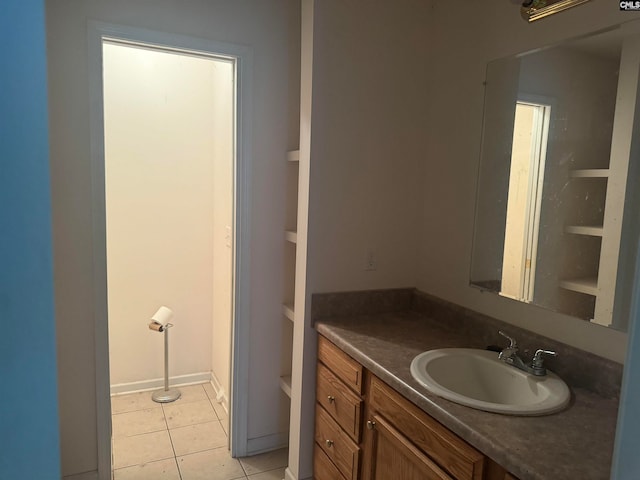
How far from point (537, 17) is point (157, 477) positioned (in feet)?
8.72

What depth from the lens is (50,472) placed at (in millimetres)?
505

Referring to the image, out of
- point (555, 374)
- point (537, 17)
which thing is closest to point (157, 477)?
point (555, 374)

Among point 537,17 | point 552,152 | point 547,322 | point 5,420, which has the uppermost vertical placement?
point 537,17

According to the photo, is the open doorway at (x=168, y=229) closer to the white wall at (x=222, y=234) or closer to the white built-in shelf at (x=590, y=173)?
the white wall at (x=222, y=234)

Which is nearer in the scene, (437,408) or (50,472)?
(50,472)

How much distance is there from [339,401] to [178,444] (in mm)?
1264

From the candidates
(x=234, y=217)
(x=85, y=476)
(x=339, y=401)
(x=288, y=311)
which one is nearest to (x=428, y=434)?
(x=339, y=401)


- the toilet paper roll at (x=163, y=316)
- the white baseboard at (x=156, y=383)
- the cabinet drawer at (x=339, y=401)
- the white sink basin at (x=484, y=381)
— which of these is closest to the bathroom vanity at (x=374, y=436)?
the cabinet drawer at (x=339, y=401)

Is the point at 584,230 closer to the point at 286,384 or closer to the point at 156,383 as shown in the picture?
the point at 286,384

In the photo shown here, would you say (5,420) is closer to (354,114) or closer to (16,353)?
(16,353)

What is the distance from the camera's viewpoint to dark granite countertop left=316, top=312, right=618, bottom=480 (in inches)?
38.4

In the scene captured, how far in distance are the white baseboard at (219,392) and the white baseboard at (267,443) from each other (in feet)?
1.58

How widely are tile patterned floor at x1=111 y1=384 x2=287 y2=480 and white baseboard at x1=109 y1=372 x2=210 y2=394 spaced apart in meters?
0.05

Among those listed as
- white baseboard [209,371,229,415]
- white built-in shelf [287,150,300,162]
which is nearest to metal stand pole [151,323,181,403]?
white baseboard [209,371,229,415]
